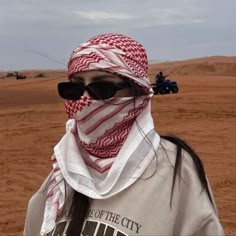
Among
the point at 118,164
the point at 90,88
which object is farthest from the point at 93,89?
the point at 118,164

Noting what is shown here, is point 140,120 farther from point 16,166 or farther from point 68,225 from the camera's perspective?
point 16,166

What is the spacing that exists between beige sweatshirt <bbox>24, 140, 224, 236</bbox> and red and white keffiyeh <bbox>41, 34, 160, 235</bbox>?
0.05m

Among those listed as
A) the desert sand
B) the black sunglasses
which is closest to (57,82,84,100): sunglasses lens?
the black sunglasses

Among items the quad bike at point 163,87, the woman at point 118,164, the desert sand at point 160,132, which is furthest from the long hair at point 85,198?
the quad bike at point 163,87

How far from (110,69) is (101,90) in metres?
0.08

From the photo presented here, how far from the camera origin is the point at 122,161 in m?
1.97

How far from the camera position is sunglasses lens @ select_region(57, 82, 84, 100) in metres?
2.04

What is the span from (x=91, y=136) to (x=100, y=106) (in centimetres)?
11

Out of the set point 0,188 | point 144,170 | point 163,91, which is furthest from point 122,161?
point 163,91

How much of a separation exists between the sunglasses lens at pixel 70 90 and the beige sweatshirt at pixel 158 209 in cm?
34

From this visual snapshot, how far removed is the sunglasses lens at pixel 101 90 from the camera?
200 cm

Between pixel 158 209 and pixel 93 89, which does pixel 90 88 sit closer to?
pixel 93 89

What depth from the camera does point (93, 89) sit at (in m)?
2.00

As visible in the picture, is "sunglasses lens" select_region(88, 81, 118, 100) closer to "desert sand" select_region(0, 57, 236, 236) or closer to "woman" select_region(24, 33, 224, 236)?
"woman" select_region(24, 33, 224, 236)
